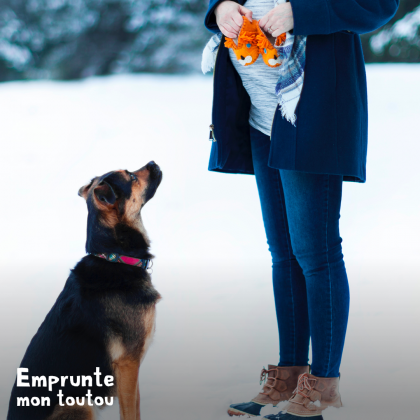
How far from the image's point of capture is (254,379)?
1.56 meters

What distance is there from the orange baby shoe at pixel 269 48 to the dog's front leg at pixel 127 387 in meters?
0.91

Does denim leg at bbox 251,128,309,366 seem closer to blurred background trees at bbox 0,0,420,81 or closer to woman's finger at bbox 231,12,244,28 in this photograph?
woman's finger at bbox 231,12,244,28

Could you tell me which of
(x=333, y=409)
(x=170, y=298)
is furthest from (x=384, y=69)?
(x=333, y=409)

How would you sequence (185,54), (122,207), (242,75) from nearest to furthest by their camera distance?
(242,75) < (122,207) < (185,54)

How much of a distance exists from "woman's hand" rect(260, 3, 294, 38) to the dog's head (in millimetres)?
672

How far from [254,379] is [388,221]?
7.44ft

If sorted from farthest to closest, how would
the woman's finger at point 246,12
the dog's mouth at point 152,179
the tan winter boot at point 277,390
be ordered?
the dog's mouth at point 152,179
the tan winter boot at point 277,390
the woman's finger at point 246,12

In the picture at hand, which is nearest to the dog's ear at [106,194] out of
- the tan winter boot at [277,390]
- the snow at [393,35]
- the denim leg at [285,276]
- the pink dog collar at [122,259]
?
the pink dog collar at [122,259]

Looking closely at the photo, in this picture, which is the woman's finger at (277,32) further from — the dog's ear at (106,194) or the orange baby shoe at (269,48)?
the dog's ear at (106,194)

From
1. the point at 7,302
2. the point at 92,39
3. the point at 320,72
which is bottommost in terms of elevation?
the point at 7,302

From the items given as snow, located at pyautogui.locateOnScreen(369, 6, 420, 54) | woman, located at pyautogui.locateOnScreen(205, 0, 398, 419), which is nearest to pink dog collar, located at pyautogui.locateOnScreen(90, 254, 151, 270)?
woman, located at pyautogui.locateOnScreen(205, 0, 398, 419)

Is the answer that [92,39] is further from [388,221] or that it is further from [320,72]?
[320,72]

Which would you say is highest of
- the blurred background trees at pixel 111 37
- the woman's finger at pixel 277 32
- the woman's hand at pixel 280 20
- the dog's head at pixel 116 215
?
the blurred background trees at pixel 111 37

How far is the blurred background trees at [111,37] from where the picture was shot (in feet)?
12.6
